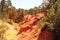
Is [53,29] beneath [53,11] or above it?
beneath

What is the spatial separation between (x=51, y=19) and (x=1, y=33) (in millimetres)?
5358

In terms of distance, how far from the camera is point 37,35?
922 inches

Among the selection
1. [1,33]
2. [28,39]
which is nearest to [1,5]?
[28,39]

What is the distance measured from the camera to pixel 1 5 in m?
49.1

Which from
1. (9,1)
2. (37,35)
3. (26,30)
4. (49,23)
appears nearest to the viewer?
(49,23)

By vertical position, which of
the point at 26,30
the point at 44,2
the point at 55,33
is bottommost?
the point at 55,33

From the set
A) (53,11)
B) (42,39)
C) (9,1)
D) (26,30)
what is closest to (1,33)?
(42,39)

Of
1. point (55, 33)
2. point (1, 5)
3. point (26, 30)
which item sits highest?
point (1, 5)

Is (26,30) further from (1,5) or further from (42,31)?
(1,5)

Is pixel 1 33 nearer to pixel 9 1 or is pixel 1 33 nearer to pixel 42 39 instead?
pixel 42 39

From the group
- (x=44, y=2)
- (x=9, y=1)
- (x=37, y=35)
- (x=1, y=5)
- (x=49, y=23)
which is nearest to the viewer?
(x=49, y=23)

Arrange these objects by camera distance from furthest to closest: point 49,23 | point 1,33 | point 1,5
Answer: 1. point 1,5
2. point 49,23
3. point 1,33

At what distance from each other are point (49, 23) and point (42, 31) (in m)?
1.60

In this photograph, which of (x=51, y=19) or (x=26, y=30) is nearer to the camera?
(x=51, y=19)
